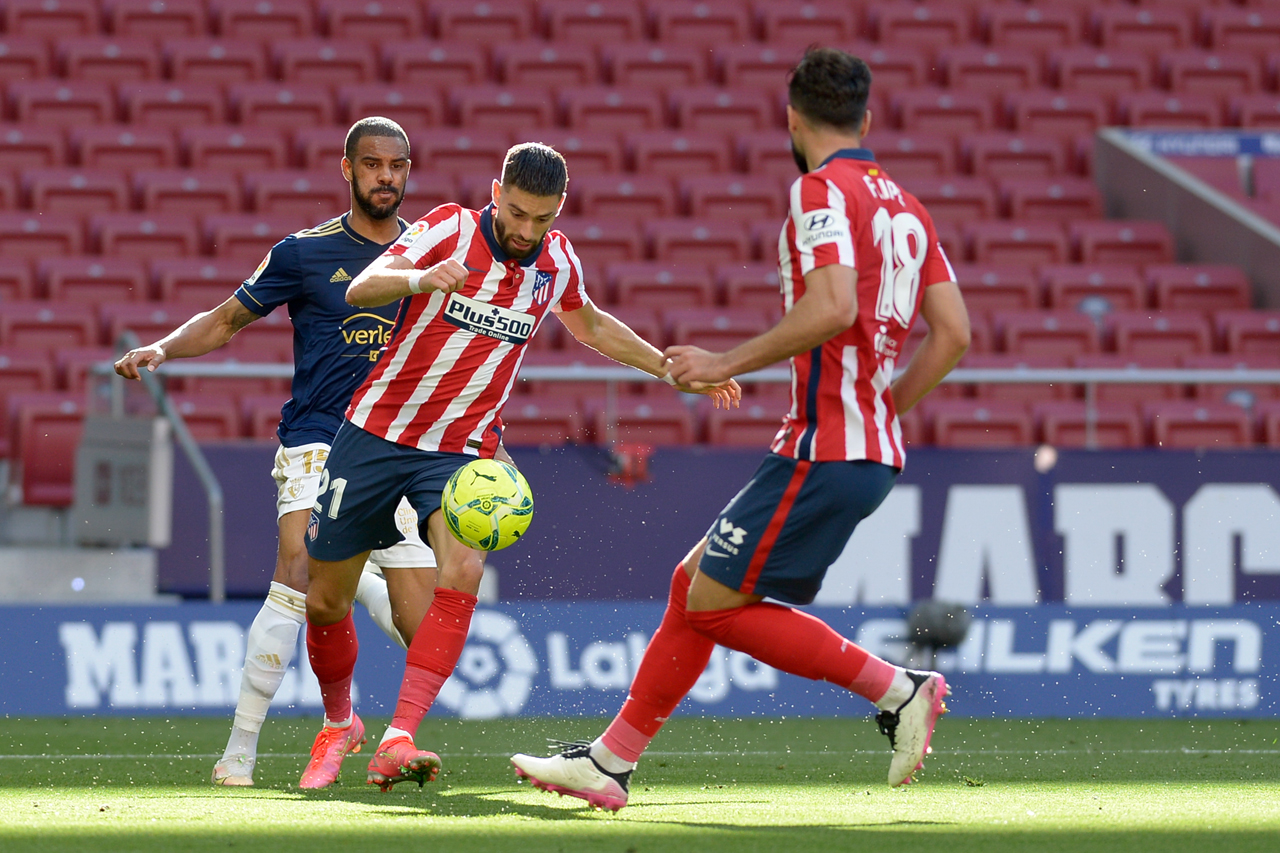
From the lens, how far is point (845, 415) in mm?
4023

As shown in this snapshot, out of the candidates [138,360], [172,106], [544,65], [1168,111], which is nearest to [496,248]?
[138,360]

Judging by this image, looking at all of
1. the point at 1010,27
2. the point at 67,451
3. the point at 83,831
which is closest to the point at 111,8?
the point at 67,451

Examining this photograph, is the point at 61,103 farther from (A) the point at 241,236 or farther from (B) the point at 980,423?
(B) the point at 980,423

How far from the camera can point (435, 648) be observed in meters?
4.64

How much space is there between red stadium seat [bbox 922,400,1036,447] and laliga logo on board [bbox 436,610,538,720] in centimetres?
355

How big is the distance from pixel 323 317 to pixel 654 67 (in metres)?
10.2

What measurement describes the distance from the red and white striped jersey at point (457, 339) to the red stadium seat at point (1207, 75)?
12.2m

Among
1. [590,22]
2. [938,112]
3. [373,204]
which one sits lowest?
[373,204]

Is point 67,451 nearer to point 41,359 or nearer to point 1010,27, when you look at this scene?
point 41,359

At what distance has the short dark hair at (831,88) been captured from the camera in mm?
4008

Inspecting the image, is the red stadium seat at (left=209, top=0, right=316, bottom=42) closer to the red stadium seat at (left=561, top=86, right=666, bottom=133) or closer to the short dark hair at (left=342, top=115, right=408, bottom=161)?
the red stadium seat at (left=561, top=86, right=666, bottom=133)

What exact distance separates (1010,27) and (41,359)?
388 inches

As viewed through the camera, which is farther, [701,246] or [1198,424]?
[701,246]

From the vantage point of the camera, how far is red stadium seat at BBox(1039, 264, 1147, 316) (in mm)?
12438
